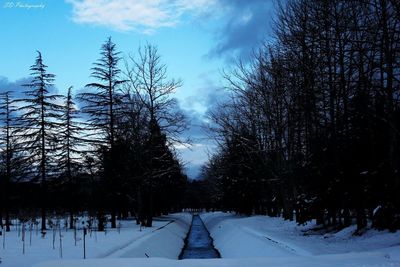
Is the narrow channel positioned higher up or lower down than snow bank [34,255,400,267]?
lower down

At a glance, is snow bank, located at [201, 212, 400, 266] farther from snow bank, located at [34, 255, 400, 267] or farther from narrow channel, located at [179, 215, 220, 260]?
narrow channel, located at [179, 215, 220, 260]

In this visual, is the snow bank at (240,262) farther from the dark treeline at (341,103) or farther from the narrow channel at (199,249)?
the narrow channel at (199,249)

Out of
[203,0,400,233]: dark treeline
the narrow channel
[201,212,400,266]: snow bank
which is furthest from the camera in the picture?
the narrow channel

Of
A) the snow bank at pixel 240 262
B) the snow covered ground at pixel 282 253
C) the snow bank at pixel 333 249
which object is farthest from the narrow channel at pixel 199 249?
the snow bank at pixel 240 262


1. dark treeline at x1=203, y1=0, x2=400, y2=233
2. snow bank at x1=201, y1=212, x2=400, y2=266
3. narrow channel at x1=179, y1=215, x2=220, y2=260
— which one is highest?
dark treeline at x1=203, y1=0, x2=400, y2=233

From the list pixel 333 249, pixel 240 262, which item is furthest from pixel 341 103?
pixel 240 262

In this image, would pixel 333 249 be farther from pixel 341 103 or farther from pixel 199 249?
pixel 199 249

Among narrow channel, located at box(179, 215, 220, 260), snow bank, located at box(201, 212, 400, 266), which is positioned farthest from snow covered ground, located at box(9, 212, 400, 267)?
narrow channel, located at box(179, 215, 220, 260)

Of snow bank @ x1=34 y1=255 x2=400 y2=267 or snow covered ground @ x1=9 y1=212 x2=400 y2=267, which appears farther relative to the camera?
snow covered ground @ x1=9 y1=212 x2=400 y2=267

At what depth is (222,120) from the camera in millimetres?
40906

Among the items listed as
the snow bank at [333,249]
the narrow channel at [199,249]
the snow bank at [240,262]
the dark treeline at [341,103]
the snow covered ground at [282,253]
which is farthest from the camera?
the narrow channel at [199,249]

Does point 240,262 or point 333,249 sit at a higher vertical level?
point 240,262

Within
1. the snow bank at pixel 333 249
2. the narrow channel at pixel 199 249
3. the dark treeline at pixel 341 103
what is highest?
the dark treeline at pixel 341 103

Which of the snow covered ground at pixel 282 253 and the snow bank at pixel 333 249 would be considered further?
the snow covered ground at pixel 282 253
